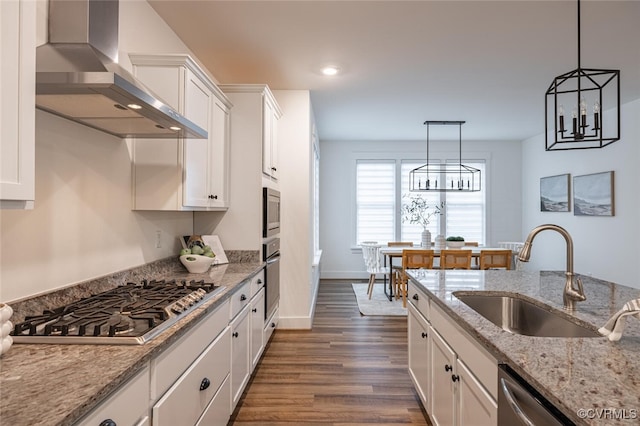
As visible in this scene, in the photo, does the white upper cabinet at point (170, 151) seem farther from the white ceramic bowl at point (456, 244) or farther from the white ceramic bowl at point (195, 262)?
the white ceramic bowl at point (456, 244)

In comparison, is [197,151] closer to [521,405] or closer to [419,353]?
[419,353]

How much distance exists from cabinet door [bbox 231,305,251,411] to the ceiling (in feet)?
6.98

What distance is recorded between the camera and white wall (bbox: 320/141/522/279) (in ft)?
23.6

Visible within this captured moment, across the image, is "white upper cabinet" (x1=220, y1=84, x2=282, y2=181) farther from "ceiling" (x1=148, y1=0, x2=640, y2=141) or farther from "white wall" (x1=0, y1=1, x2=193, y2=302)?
"white wall" (x1=0, y1=1, x2=193, y2=302)

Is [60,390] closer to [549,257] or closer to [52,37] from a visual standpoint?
[52,37]

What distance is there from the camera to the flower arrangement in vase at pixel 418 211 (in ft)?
23.5

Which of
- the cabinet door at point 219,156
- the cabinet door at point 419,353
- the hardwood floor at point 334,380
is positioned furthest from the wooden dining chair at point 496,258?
the cabinet door at point 219,156

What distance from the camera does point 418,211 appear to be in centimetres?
717

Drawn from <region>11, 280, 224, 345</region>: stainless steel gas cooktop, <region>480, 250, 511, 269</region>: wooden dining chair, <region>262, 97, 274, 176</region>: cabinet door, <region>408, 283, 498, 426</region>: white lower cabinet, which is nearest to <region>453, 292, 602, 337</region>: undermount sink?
<region>408, 283, 498, 426</region>: white lower cabinet

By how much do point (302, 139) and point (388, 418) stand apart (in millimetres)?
2880

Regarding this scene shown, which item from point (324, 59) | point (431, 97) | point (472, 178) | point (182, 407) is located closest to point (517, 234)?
point (472, 178)

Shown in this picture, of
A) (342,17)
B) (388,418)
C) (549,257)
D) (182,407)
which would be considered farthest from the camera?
(549,257)

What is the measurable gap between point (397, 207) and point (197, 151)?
5.31 metres

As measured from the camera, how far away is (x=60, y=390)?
89 centimetres
